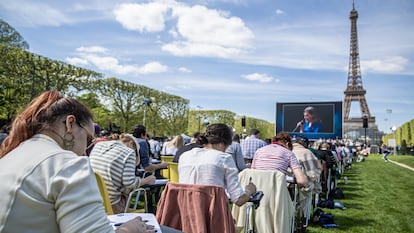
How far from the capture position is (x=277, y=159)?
458cm

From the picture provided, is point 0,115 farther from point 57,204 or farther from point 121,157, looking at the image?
point 57,204

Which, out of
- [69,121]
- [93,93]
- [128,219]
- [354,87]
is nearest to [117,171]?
[128,219]

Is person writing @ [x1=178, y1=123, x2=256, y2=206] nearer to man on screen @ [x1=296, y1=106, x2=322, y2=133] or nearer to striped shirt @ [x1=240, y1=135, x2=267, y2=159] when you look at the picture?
striped shirt @ [x1=240, y1=135, x2=267, y2=159]

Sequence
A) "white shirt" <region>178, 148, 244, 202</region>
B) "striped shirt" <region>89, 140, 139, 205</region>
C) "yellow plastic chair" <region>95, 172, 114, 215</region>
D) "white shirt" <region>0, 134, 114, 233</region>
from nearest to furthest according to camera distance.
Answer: "white shirt" <region>0, 134, 114, 233</region> < "yellow plastic chair" <region>95, 172, 114, 215</region> < "white shirt" <region>178, 148, 244, 202</region> < "striped shirt" <region>89, 140, 139, 205</region>

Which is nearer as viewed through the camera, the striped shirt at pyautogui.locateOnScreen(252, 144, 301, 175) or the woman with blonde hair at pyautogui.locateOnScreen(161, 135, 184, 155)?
the striped shirt at pyautogui.locateOnScreen(252, 144, 301, 175)

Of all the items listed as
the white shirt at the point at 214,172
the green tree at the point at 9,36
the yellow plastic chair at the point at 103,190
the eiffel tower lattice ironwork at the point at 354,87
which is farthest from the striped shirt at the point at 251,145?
the eiffel tower lattice ironwork at the point at 354,87

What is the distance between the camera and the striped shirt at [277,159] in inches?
179

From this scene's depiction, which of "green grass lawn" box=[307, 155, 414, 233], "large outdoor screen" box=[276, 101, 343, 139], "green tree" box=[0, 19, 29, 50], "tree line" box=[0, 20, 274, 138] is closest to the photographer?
"green grass lawn" box=[307, 155, 414, 233]

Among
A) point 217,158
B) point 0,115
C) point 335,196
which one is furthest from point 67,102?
point 0,115

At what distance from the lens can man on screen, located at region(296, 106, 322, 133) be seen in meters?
25.9

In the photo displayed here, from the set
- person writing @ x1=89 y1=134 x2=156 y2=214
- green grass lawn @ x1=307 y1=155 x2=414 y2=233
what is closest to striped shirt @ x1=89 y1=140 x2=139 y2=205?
person writing @ x1=89 y1=134 x2=156 y2=214

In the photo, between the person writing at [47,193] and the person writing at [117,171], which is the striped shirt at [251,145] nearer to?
the person writing at [117,171]

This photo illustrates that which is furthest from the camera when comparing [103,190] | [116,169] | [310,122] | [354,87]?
[354,87]

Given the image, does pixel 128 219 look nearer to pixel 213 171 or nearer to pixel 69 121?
pixel 69 121
